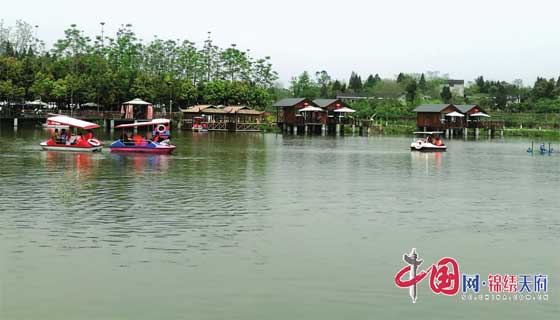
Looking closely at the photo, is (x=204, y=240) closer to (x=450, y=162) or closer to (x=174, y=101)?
(x=450, y=162)

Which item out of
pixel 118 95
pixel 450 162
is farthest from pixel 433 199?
pixel 118 95

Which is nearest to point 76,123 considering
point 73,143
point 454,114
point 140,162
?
point 73,143

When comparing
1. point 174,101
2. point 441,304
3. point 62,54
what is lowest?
point 441,304

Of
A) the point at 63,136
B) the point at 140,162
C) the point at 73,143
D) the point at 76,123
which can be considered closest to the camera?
the point at 140,162

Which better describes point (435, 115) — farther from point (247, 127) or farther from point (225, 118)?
point (225, 118)

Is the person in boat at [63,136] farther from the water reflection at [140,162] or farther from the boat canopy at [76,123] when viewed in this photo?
the water reflection at [140,162]

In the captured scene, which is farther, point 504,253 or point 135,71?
point 135,71

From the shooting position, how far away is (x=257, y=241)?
21688mm

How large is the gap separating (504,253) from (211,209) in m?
11.3

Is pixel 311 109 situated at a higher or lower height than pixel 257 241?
higher

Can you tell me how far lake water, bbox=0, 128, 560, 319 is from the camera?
1552cm

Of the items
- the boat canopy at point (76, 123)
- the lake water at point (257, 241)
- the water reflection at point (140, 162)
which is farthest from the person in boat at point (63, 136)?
the lake water at point (257, 241)

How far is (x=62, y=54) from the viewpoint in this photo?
453ft

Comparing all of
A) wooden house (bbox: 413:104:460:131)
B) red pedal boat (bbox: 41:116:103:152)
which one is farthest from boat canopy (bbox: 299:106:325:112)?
red pedal boat (bbox: 41:116:103:152)
